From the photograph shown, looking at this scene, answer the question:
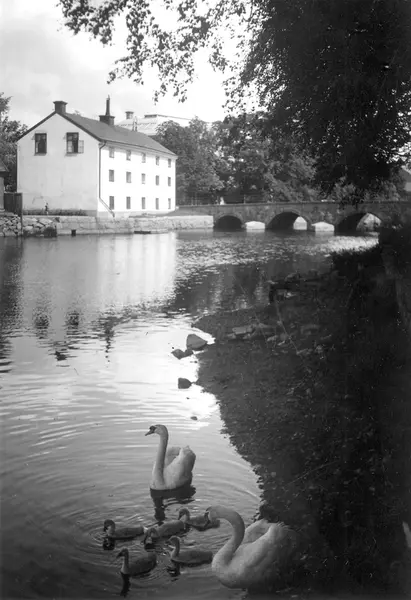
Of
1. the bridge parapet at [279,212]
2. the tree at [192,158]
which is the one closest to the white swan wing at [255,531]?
the tree at [192,158]

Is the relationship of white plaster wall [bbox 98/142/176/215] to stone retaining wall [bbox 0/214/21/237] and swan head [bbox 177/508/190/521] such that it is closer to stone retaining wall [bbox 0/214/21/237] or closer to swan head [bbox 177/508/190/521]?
stone retaining wall [bbox 0/214/21/237]

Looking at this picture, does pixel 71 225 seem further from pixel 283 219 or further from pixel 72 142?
pixel 283 219

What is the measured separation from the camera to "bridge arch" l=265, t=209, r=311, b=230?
66744 mm

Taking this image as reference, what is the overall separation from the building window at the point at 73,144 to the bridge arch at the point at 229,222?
63.8 feet

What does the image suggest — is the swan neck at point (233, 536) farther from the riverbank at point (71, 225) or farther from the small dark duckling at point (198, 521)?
the riverbank at point (71, 225)

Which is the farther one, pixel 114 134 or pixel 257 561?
pixel 114 134

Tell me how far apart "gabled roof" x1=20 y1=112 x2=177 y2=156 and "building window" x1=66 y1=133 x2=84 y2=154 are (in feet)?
2.55

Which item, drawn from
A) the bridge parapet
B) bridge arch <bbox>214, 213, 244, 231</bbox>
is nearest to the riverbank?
the bridge parapet

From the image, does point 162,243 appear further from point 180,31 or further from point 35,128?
Answer: point 180,31

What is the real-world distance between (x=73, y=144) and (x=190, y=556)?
4669 centimetres

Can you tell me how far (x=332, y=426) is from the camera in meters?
7.44

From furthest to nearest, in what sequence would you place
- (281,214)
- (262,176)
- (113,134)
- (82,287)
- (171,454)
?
(281,214) → (262,176) → (113,134) → (82,287) → (171,454)

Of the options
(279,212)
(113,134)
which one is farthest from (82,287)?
(279,212)

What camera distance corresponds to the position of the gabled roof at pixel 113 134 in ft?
166
